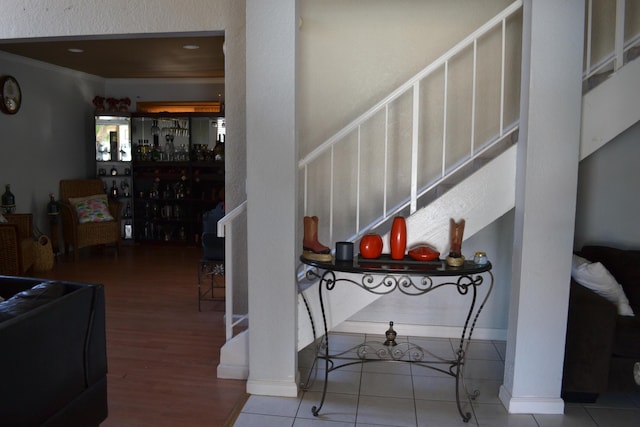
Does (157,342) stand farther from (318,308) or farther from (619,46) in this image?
(619,46)

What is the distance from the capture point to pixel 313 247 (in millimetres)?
3066

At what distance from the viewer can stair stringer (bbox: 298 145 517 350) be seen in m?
3.12

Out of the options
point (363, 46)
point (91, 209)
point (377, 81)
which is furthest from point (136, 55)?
point (377, 81)

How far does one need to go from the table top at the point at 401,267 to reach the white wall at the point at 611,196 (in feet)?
5.32

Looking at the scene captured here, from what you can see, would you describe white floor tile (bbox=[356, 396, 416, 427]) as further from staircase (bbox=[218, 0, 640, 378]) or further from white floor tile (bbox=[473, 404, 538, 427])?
staircase (bbox=[218, 0, 640, 378])

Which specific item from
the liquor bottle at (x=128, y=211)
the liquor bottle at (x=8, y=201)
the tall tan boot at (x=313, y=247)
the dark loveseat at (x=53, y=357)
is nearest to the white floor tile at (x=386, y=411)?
the tall tan boot at (x=313, y=247)

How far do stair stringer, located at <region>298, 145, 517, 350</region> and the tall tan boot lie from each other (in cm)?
31

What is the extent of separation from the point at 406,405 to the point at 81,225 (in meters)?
5.44

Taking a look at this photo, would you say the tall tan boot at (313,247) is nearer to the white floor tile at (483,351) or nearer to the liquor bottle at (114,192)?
the white floor tile at (483,351)

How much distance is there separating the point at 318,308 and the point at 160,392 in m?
1.07

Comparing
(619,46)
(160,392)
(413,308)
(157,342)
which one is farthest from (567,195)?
(157,342)

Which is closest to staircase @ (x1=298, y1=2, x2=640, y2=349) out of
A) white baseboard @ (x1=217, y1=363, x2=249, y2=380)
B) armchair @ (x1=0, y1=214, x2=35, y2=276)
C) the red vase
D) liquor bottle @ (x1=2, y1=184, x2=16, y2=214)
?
the red vase

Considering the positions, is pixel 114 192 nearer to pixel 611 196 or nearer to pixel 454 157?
pixel 454 157

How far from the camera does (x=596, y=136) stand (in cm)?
299
